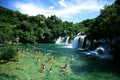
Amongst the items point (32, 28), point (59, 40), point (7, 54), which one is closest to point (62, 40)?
point (59, 40)

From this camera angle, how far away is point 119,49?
39.3 meters

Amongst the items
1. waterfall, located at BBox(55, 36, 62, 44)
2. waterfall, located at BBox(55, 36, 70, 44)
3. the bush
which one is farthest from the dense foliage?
the bush

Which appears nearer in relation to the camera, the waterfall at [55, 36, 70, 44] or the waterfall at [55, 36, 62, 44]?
the waterfall at [55, 36, 70, 44]

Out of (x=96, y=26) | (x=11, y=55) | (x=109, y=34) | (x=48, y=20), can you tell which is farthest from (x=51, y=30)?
(x=11, y=55)

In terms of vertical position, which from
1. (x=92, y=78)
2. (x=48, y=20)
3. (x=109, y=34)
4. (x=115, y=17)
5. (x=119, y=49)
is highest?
(x=48, y=20)

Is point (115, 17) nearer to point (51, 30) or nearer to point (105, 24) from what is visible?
point (105, 24)

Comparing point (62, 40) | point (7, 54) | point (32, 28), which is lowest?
point (7, 54)

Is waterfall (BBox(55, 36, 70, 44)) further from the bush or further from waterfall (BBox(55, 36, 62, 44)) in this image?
the bush

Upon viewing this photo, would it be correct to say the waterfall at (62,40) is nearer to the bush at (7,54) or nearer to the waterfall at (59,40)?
the waterfall at (59,40)

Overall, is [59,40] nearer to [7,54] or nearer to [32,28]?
[32,28]

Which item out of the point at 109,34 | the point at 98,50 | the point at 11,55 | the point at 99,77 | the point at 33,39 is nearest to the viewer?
the point at 99,77

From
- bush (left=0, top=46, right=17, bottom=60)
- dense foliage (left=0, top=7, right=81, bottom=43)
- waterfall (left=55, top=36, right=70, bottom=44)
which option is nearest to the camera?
bush (left=0, top=46, right=17, bottom=60)

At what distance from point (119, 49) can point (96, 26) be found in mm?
16580

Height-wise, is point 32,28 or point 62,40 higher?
point 32,28
